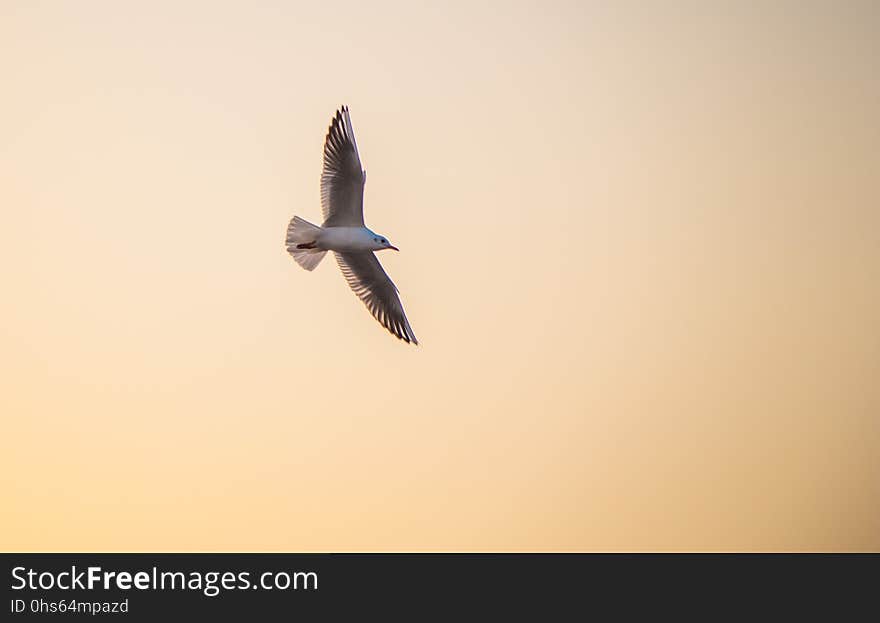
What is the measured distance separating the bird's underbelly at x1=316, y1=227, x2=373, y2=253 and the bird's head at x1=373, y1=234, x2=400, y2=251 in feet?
0.20

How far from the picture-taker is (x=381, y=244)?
1673cm

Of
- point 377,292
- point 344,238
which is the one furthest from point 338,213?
point 377,292

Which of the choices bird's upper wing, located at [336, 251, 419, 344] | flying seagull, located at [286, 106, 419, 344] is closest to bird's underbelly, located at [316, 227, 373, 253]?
flying seagull, located at [286, 106, 419, 344]

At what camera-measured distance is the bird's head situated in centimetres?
1671

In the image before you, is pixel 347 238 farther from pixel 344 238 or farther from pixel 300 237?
pixel 300 237

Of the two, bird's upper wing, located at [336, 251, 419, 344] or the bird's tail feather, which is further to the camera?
bird's upper wing, located at [336, 251, 419, 344]

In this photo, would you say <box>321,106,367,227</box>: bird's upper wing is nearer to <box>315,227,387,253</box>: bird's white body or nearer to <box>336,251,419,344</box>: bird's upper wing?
<box>315,227,387,253</box>: bird's white body

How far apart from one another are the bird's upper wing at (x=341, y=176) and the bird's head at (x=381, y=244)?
382mm

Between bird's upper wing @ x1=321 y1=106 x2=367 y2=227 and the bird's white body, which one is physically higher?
bird's upper wing @ x1=321 y1=106 x2=367 y2=227

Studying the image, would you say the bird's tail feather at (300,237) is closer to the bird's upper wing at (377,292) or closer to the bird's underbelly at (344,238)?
the bird's underbelly at (344,238)

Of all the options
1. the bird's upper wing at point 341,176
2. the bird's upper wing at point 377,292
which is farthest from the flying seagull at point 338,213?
the bird's upper wing at point 377,292

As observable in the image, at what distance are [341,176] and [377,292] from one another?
1.78 metres
